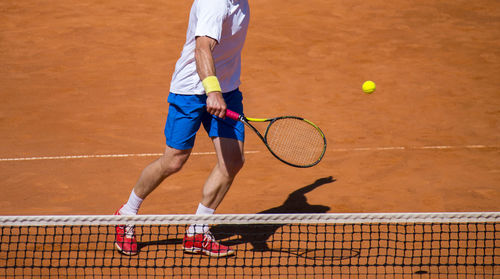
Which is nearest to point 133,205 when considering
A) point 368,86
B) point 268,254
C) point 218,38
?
point 268,254

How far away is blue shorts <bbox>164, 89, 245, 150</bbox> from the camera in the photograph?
4.41 meters

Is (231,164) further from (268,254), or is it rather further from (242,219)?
(268,254)

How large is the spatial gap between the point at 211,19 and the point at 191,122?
820 mm

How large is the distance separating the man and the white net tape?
23.1 inches

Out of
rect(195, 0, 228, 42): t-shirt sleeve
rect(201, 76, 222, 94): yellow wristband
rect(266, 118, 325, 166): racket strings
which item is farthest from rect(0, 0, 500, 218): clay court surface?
rect(195, 0, 228, 42): t-shirt sleeve

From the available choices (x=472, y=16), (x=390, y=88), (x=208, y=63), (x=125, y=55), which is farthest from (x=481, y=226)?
(x=472, y=16)

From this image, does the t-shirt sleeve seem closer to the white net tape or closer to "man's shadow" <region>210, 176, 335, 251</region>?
the white net tape

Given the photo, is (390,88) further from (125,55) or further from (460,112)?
(125,55)

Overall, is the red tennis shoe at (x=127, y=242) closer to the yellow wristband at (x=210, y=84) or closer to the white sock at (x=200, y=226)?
the white sock at (x=200, y=226)

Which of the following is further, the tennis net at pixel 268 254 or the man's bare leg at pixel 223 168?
the man's bare leg at pixel 223 168

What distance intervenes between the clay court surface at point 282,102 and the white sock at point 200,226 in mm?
833

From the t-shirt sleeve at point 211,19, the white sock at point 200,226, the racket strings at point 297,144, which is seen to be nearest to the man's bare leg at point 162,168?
the white sock at point 200,226

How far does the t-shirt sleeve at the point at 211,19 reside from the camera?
3.89 m

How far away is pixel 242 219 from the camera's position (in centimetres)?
400
